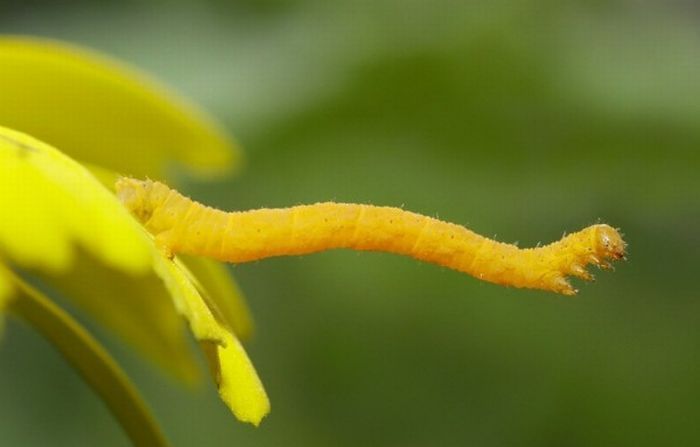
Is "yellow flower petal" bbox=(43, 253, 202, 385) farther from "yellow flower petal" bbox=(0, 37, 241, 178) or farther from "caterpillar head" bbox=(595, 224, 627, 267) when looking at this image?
"caterpillar head" bbox=(595, 224, 627, 267)

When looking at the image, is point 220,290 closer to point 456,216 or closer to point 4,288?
point 4,288

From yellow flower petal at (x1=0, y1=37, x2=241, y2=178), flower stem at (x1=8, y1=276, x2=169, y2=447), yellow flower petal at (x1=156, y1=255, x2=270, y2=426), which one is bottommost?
yellow flower petal at (x1=156, y1=255, x2=270, y2=426)

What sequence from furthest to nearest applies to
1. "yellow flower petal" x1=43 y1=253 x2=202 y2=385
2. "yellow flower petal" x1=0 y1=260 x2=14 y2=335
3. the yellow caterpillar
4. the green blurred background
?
1. the green blurred background
2. "yellow flower petal" x1=43 y1=253 x2=202 y2=385
3. the yellow caterpillar
4. "yellow flower petal" x1=0 y1=260 x2=14 y2=335

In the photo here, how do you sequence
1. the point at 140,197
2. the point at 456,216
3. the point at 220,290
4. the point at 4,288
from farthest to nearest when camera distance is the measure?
1. the point at 456,216
2. the point at 220,290
3. the point at 140,197
4. the point at 4,288

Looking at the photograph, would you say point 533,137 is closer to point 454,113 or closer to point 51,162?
point 454,113

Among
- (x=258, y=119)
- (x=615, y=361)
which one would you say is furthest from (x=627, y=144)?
(x=258, y=119)

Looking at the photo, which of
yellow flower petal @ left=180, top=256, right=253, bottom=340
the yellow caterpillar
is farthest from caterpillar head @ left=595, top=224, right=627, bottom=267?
yellow flower petal @ left=180, top=256, right=253, bottom=340

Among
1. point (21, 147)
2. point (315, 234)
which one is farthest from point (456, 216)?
point (21, 147)
